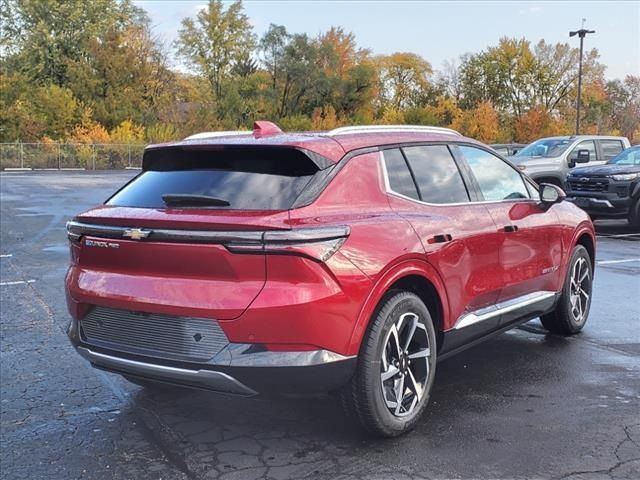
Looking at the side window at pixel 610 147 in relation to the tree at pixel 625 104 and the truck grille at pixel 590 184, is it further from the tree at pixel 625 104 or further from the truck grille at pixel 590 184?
the tree at pixel 625 104

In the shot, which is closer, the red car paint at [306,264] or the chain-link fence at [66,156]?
the red car paint at [306,264]

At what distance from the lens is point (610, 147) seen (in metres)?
16.9

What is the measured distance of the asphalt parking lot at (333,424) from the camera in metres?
3.41

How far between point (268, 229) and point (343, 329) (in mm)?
628

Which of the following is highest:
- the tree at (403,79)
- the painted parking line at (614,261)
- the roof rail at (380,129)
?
the tree at (403,79)

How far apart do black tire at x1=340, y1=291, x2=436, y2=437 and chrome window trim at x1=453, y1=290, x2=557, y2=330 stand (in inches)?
14.3

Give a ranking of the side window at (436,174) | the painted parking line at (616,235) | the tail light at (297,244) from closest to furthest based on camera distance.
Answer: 1. the tail light at (297,244)
2. the side window at (436,174)
3. the painted parking line at (616,235)

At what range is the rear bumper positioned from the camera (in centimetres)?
324

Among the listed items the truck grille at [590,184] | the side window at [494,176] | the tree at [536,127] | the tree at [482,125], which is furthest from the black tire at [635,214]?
the tree at [536,127]

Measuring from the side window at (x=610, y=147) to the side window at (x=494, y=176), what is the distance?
12.9 m

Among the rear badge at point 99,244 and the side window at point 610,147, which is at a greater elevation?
the side window at point 610,147

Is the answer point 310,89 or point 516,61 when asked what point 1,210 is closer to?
point 310,89

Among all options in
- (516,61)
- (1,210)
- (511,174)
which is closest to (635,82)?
(516,61)

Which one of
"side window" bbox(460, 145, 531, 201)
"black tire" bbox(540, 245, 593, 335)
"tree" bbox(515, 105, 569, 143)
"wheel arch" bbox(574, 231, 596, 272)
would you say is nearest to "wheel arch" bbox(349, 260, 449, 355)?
"side window" bbox(460, 145, 531, 201)
